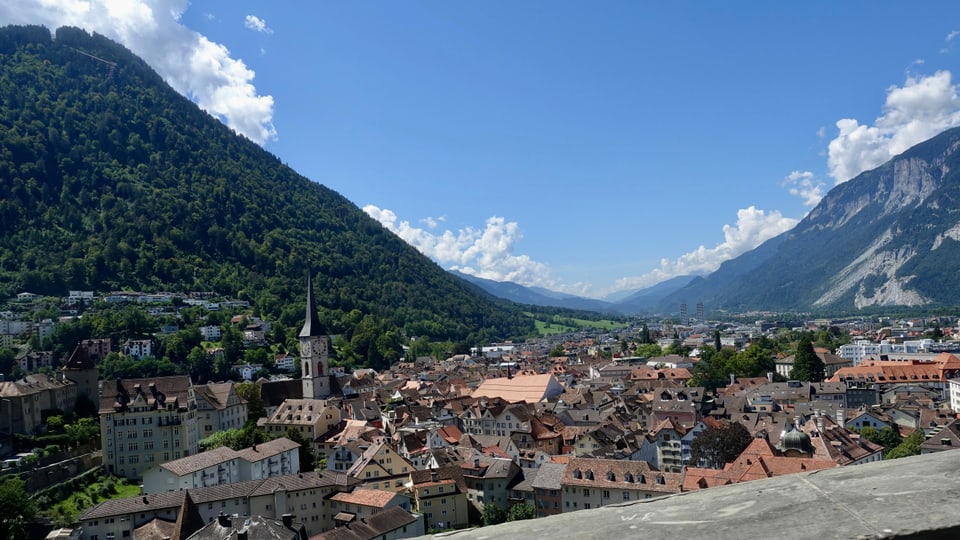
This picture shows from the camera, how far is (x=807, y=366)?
87625 millimetres

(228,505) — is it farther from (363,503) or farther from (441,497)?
(441,497)

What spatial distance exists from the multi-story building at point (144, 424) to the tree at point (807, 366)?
7091 centimetres

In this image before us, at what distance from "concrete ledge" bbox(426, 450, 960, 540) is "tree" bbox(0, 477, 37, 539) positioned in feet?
141

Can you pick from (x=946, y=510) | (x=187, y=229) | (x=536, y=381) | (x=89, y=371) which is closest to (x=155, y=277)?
(x=187, y=229)

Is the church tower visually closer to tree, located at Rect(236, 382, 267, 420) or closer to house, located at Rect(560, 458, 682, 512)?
tree, located at Rect(236, 382, 267, 420)

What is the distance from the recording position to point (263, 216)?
628 ft

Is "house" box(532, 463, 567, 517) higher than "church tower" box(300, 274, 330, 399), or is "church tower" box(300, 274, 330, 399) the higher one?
"church tower" box(300, 274, 330, 399)

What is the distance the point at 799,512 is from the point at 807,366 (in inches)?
3721

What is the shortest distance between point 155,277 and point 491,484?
110 metres

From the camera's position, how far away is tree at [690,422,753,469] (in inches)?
1850

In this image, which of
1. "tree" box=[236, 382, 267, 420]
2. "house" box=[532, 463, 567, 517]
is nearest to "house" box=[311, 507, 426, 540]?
"house" box=[532, 463, 567, 517]

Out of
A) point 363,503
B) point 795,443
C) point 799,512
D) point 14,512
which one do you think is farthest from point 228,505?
point 799,512

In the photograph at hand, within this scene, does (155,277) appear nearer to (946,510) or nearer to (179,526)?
(179,526)

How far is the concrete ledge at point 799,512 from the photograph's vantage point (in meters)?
2.63
